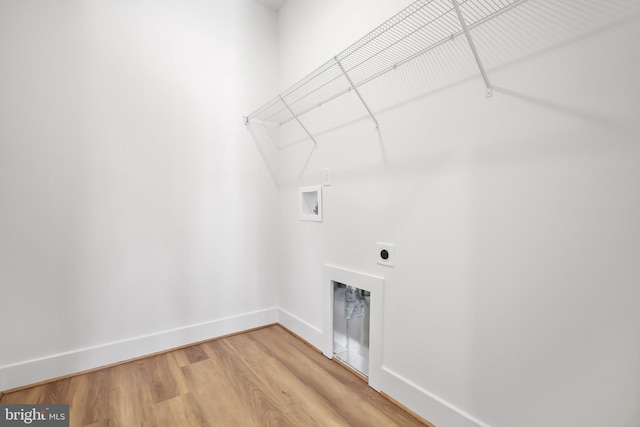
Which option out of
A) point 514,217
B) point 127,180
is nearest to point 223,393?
point 127,180

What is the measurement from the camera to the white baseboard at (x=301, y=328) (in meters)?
2.10

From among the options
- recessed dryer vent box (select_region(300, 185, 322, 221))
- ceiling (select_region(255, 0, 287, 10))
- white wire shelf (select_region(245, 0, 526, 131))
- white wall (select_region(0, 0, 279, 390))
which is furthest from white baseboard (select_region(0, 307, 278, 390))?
ceiling (select_region(255, 0, 287, 10))

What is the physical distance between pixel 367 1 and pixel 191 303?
2308 mm

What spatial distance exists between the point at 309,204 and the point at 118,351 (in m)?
Answer: 1.62

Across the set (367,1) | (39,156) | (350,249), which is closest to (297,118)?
(367,1)

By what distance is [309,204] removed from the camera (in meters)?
2.25

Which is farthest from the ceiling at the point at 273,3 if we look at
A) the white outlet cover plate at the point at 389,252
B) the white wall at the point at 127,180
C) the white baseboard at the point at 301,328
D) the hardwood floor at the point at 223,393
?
the hardwood floor at the point at 223,393

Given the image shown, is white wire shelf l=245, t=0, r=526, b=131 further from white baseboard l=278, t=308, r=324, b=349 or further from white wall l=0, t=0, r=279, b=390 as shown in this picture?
white baseboard l=278, t=308, r=324, b=349

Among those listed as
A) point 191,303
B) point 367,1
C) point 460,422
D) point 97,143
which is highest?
point 367,1

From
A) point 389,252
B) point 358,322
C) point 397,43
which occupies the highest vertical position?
point 397,43

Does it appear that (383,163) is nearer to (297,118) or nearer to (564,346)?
(297,118)

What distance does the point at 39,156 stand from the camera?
167cm

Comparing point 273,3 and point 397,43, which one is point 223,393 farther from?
point 273,3

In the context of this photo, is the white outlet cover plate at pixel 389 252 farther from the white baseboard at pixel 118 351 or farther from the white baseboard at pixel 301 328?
the white baseboard at pixel 118 351
